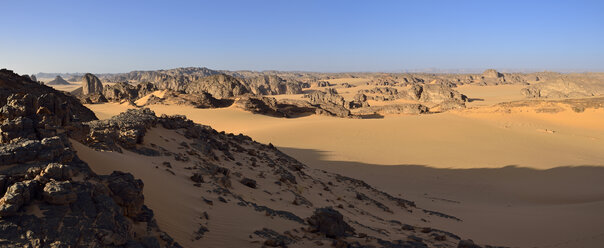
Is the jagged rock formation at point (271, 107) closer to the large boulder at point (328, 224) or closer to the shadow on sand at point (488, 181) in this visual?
the shadow on sand at point (488, 181)

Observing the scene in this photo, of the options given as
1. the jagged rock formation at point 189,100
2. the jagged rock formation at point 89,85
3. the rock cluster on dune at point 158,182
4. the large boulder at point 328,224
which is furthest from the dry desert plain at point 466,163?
the jagged rock formation at point 89,85

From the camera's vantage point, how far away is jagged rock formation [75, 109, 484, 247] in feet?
19.3

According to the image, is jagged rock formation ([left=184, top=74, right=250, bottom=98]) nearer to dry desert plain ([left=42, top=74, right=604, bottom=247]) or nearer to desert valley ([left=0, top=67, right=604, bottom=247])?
dry desert plain ([left=42, top=74, right=604, bottom=247])

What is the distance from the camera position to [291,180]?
1002cm

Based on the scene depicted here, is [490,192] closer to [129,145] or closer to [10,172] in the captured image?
[129,145]

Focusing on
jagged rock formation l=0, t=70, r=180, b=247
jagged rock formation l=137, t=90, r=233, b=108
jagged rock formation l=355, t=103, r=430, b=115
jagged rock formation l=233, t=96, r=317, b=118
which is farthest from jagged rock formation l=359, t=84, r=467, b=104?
jagged rock formation l=0, t=70, r=180, b=247

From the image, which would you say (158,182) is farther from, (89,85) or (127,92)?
(89,85)

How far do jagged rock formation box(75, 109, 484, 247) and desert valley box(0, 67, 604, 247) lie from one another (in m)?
0.04

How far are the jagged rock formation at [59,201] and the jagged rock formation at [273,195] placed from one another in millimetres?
1009

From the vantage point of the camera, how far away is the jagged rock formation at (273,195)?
588cm

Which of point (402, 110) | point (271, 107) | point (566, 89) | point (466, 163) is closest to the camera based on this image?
point (466, 163)

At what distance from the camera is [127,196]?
4391 mm

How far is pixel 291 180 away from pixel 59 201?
686 cm

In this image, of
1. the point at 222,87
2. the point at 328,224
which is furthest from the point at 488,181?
the point at 222,87
